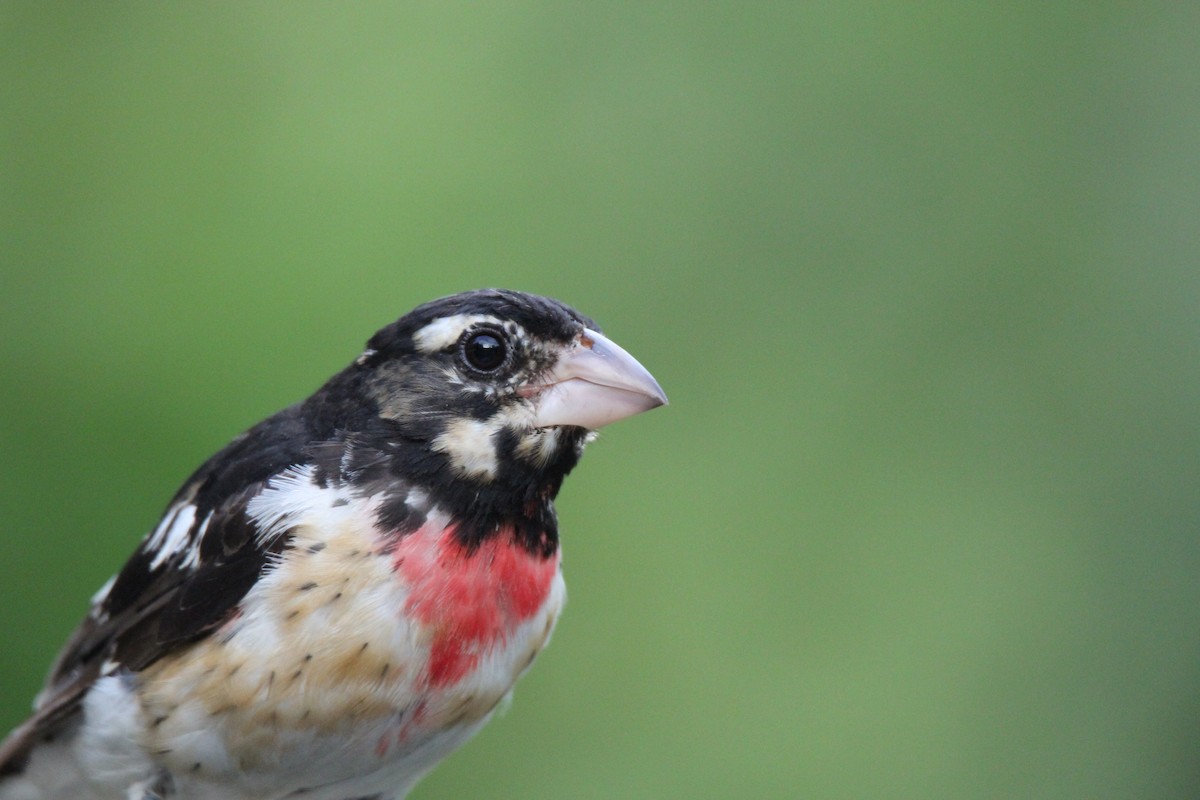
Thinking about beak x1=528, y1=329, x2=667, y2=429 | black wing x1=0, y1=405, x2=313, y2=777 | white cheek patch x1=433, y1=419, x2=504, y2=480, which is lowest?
black wing x1=0, y1=405, x2=313, y2=777

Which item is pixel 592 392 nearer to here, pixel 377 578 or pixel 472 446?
pixel 472 446

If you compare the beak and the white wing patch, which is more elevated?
the beak

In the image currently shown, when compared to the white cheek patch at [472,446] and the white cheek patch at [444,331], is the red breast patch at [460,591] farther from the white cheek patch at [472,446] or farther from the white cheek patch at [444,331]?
the white cheek patch at [444,331]

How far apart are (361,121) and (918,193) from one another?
87.3 inches

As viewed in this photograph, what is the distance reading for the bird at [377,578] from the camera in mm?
1900

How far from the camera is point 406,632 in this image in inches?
74.5

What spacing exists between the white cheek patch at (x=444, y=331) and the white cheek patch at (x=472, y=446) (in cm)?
14

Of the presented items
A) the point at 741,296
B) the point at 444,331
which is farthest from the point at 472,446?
the point at 741,296

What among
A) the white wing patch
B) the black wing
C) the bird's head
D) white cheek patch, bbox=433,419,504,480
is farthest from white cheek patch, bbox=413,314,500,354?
the white wing patch

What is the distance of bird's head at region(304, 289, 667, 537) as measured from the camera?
1975mm

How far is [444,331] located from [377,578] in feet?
1.39

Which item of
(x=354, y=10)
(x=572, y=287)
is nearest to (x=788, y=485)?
(x=572, y=287)

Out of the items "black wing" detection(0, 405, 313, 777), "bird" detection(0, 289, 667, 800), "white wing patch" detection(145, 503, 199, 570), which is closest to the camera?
"bird" detection(0, 289, 667, 800)

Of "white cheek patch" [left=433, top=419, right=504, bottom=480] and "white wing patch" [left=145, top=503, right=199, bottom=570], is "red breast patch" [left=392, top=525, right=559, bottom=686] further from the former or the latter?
"white wing patch" [left=145, top=503, right=199, bottom=570]
